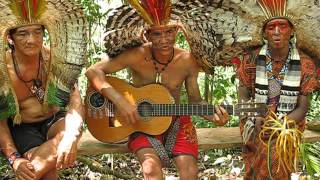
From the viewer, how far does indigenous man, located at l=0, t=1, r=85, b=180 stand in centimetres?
355

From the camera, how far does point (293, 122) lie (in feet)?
12.2

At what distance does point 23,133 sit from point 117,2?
2.37 meters

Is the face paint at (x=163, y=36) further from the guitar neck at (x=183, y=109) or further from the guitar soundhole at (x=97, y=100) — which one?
the guitar soundhole at (x=97, y=100)

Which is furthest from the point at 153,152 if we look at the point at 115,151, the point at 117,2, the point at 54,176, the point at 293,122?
the point at 117,2

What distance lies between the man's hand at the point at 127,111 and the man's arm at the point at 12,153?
0.79m

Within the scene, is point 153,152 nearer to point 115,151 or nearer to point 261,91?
A: point 115,151

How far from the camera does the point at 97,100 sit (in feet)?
13.6

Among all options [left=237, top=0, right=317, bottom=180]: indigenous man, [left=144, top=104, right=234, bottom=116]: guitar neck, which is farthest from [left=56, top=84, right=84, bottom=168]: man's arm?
[left=237, top=0, right=317, bottom=180]: indigenous man

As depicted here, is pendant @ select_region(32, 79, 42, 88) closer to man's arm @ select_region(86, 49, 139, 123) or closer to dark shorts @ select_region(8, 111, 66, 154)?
dark shorts @ select_region(8, 111, 66, 154)

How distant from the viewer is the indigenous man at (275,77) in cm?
383

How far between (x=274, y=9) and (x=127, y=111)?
127 cm

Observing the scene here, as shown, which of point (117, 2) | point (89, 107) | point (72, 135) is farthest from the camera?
point (117, 2)

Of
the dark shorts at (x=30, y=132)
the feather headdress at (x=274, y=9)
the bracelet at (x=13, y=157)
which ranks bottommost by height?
the bracelet at (x=13, y=157)

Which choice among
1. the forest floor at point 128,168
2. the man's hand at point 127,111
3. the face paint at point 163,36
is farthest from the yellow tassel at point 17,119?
the forest floor at point 128,168
